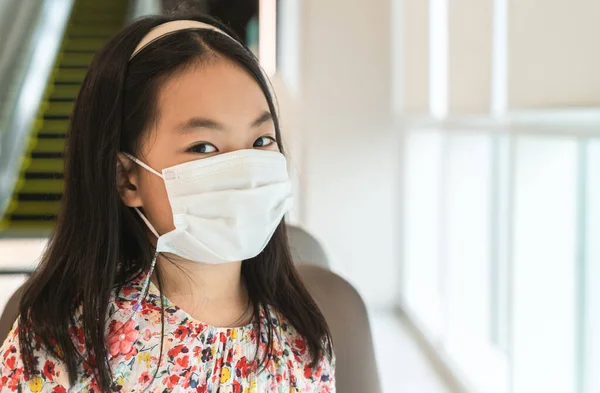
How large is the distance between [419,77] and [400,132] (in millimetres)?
573

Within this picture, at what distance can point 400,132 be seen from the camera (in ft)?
17.0

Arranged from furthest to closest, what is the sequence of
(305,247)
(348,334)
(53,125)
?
(53,125) < (305,247) < (348,334)

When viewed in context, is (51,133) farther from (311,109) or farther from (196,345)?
(196,345)

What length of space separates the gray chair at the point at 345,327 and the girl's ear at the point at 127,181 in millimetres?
362

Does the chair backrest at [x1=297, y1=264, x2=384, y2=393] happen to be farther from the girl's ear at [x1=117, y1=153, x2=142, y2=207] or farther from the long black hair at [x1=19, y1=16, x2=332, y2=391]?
the girl's ear at [x1=117, y1=153, x2=142, y2=207]

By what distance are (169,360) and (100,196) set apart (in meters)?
0.31

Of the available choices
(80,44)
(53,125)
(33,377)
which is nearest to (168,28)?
(33,377)

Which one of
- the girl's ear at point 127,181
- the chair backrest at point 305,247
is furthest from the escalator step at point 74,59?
the girl's ear at point 127,181

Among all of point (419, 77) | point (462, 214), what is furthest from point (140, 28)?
point (419, 77)

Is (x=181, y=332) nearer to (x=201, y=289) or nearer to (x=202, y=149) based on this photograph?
(x=201, y=289)

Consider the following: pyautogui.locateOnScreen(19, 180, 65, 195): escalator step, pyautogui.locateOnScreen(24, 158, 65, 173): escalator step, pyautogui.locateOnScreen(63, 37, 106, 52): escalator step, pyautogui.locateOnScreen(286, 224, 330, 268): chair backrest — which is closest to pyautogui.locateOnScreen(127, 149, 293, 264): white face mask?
pyautogui.locateOnScreen(286, 224, 330, 268): chair backrest

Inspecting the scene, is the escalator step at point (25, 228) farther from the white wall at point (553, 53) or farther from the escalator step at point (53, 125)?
the white wall at point (553, 53)

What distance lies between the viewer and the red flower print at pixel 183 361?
1357 millimetres

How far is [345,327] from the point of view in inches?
64.7
